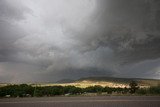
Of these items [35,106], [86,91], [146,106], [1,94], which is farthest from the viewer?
[86,91]

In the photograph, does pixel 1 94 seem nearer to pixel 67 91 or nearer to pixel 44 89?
pixel 44 89

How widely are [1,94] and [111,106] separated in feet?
366

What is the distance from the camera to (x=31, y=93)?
176m

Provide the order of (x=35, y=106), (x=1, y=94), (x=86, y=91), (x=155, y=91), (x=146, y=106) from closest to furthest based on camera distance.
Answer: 1. (x=146, y=106)
2. (x=35, y=106)
3. (x=1, y=94)
4. (x=155, y=91)
5. (x=86, y=91)

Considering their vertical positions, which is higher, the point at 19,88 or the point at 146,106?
the point at 19,88

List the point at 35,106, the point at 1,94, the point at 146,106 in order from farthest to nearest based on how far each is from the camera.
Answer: the point at 1,94, the point at 35,106, the point at 146,106

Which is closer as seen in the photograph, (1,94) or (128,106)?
(128,106)

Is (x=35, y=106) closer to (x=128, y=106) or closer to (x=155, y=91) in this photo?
(x=128, y=106)

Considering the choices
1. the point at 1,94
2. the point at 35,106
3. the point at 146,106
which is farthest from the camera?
the point at 1,94

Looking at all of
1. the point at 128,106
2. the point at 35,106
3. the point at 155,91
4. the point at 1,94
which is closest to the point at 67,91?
the point at 1,94

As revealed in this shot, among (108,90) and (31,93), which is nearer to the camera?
(31,93)

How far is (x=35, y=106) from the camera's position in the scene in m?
84.5

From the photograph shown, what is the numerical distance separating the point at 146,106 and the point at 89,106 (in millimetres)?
16211

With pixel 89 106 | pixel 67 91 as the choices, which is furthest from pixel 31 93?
pixel 89 106
